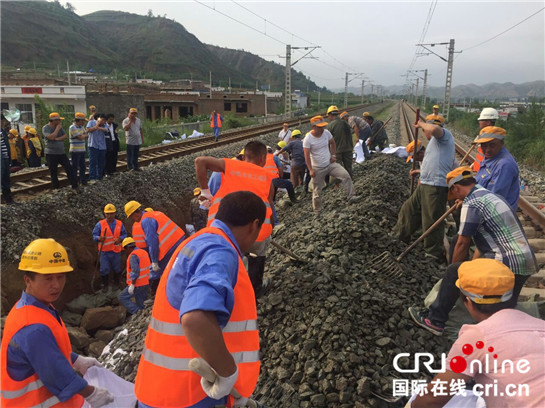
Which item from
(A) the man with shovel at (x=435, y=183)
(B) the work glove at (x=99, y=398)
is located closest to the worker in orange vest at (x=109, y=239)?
(B) the work glove at (x=99, y=398)

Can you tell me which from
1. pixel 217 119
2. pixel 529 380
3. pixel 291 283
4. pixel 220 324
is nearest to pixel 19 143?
pixel 217 119

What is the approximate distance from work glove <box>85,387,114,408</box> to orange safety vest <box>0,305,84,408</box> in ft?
0.65

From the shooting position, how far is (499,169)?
14.7 feet

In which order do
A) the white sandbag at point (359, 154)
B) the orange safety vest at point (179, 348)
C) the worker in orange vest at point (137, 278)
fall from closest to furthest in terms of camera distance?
1. the orange safety vest at point (179, 348)
2. the worker in orange vest at point (137, 278)
3. the white sandbag at point (359, 154)

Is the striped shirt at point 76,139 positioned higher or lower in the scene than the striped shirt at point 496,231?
higher

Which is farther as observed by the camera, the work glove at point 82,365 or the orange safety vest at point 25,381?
the work glove at point 82,365

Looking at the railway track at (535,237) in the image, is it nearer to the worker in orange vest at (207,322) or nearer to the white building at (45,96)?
the worker in orange vest at (207,322)

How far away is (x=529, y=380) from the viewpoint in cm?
182

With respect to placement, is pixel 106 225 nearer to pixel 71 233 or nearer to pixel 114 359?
pixel 71 233

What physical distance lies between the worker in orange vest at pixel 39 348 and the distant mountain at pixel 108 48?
10002 centimetres

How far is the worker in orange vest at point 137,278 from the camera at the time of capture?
6172mm

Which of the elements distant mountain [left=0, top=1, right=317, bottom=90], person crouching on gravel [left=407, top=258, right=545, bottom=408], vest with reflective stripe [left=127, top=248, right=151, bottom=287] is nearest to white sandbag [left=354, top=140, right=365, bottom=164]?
vest with reflective stripe [left=127, top=248, right=151, bottom=287]

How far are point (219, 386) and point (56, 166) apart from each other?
26.9 feet

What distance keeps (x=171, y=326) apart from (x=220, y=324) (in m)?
0.28
